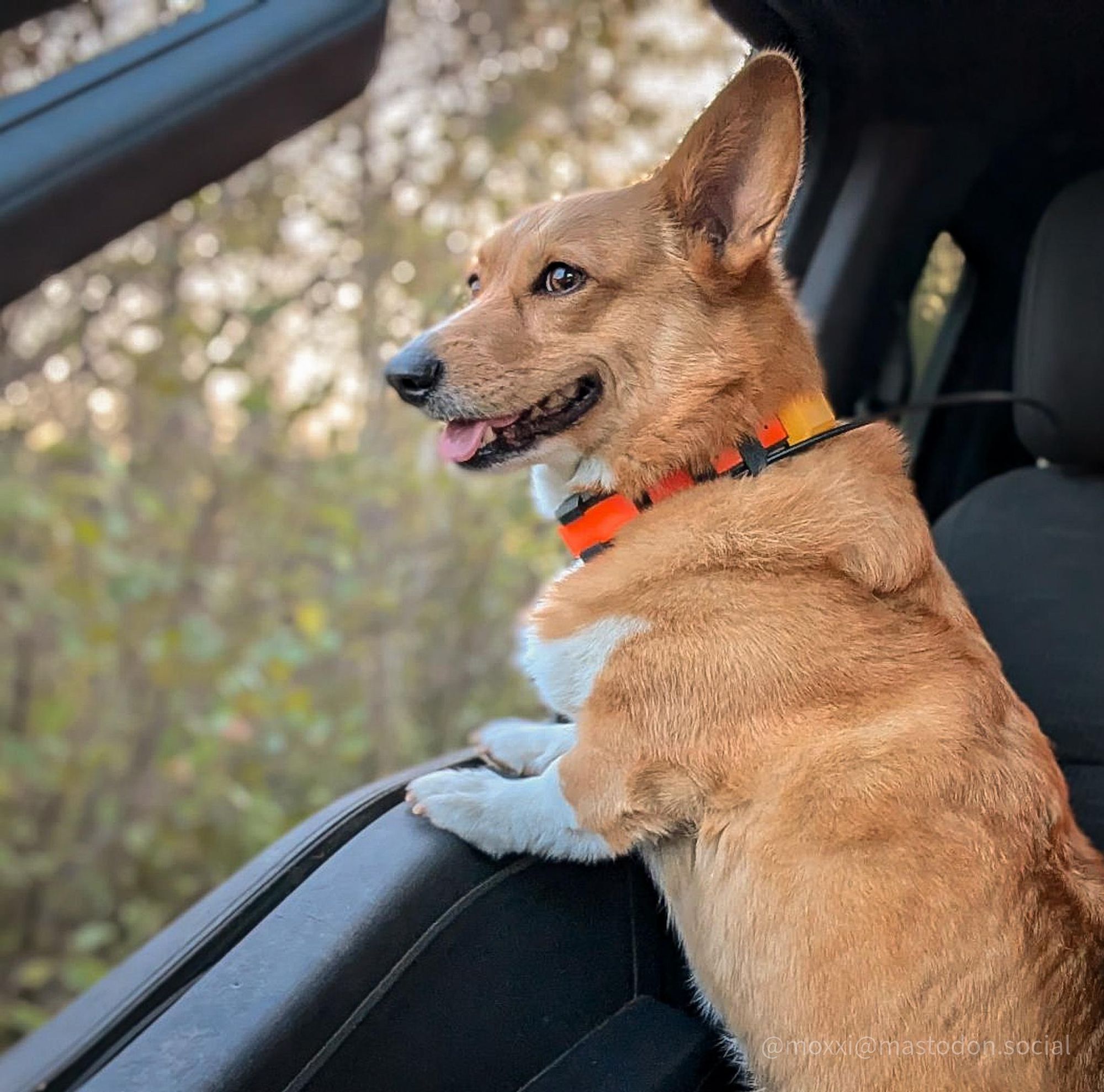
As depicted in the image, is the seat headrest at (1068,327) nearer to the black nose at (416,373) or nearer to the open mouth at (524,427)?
the open mouth at (524,427)

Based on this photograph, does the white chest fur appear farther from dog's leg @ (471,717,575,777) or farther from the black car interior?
the black car interior

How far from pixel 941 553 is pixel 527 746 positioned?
1016 millimetres

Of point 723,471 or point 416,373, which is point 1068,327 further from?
point 416,373

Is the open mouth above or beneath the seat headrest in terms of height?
above

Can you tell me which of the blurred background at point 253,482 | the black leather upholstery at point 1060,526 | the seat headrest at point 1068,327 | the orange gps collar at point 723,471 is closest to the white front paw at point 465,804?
the orange gps collar at point 723,471

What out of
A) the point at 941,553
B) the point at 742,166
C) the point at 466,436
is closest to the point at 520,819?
the point at 466,436

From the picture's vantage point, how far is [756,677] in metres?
1.36

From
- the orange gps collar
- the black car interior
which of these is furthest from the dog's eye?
the black car interior

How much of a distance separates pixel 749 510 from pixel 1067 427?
852mm

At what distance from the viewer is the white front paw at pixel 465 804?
1.41 metres

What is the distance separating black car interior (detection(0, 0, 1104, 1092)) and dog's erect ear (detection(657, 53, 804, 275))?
350mm

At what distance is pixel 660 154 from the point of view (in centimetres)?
306

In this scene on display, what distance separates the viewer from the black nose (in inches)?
59.2

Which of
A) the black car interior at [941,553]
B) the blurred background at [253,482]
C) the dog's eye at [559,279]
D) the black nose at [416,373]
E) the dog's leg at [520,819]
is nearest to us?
the black car interior at [941,553]
